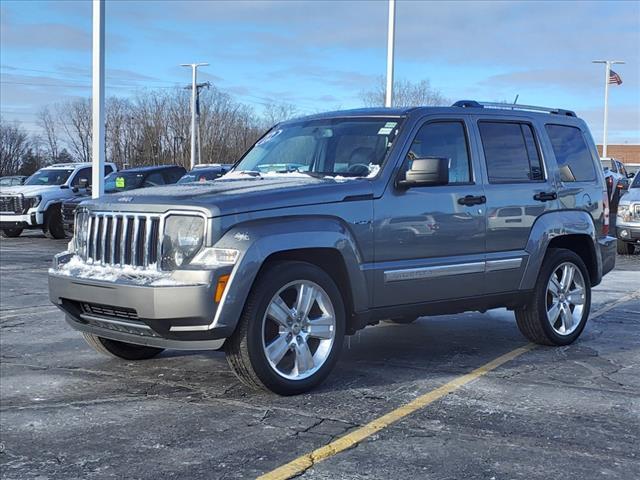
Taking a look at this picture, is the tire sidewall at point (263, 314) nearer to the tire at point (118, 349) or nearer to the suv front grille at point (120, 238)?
the suv front grille at point (120, 238)

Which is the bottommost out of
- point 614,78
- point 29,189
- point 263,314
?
point 263,314

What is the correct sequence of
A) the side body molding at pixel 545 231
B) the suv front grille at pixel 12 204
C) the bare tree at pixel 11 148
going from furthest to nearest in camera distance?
the bare tree at pixel 11 148
the suv front grille at pixel 12 204
the side body molding at pixel 545 231

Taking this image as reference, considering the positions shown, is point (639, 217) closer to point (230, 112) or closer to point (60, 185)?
point (60, 185)

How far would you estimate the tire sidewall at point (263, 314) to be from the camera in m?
4.89

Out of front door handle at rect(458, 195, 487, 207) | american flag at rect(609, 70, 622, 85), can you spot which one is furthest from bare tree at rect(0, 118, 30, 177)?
front door handle at rect(458, 195, 487, 207)

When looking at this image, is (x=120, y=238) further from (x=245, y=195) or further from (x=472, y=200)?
(x=472, y=200)

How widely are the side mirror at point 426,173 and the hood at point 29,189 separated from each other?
633 inches

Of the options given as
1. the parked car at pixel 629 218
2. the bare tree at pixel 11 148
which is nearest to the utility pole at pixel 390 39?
the parked car at pixel 629 218

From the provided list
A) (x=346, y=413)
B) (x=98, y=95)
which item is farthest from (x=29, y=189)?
(x=346, y=413)

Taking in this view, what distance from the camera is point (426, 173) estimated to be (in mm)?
5504

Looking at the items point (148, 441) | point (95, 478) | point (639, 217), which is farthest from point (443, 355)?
point (639, 217)

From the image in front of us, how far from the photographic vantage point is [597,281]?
7.41m

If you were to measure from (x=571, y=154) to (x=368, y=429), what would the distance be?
12.9 feet

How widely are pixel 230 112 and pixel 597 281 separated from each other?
60.8 metres
